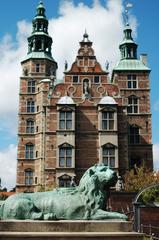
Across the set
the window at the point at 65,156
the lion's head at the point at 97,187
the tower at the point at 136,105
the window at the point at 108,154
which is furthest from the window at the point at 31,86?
the lion's head at the point at 97,187

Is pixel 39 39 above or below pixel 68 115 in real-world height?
above

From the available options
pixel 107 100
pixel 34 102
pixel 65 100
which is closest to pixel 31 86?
pixel 34 102

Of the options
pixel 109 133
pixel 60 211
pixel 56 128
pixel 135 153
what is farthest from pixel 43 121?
pixel 60 211

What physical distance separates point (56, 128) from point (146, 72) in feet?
42.5

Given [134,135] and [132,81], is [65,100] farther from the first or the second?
[132,81]

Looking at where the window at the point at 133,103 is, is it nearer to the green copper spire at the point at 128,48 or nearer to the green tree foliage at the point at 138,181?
the green copper spire at the point at 128,48

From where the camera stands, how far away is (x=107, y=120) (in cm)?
3834

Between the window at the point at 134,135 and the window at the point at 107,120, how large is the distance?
5.39 m

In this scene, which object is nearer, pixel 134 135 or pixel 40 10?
pixel 134 135

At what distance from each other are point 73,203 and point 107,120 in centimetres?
3170

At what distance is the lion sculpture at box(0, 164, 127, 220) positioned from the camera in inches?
263

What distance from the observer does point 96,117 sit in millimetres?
39156

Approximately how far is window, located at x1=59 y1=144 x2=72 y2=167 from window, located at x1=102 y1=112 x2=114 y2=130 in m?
3.96

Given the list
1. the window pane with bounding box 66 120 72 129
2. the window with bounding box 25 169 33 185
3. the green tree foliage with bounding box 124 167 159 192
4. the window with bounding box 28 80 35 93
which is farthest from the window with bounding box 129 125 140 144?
the window with bounding box 28 80 35 93
